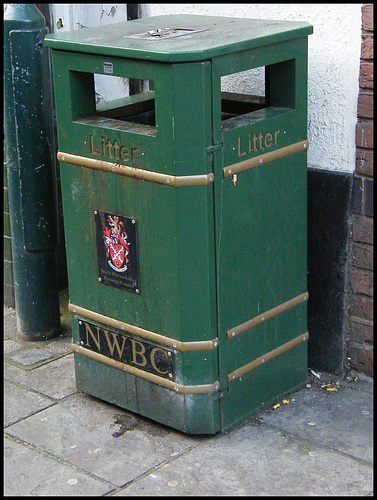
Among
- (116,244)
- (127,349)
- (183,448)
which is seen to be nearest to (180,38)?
(116,244)

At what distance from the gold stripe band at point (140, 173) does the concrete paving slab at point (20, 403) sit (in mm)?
1101

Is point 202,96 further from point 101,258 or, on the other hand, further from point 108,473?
point 108,473

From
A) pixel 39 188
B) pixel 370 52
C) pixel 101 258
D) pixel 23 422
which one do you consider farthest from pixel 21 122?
pixel 370 52

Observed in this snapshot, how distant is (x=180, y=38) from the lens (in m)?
3.03

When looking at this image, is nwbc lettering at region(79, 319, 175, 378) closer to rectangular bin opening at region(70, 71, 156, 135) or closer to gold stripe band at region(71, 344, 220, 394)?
gold stripe band at region(71, 344, 220, 394)

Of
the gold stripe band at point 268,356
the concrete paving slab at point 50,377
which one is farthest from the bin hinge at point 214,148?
the concrete paving slab at point 50,377

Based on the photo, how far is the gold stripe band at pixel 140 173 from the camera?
2.91 metres

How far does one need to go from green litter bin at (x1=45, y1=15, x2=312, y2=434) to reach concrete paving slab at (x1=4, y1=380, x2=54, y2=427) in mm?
246

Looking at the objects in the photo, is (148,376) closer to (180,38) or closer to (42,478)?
(42,478)

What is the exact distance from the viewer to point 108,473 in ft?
9.95

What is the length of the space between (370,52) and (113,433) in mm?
1889

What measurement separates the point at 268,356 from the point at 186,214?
32.0 inches

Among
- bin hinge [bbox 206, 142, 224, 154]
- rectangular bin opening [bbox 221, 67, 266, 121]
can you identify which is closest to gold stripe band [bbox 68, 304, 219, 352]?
bin hinge [bbox 206, 142, 224, 154]

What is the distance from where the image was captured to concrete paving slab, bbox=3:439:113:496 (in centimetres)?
294
